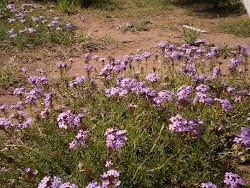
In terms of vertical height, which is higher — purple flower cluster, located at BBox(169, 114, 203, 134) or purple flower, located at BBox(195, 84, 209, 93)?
purple flower, located at BBox(195, 84, 209, 93)

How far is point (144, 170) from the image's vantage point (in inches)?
89.6

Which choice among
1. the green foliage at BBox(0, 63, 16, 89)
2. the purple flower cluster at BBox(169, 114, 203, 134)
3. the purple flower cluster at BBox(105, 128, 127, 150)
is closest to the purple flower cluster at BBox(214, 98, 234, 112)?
the purple flower cluster at BBox(169, 114, 203, 134)

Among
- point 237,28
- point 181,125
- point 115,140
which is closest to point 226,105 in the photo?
point 181,125

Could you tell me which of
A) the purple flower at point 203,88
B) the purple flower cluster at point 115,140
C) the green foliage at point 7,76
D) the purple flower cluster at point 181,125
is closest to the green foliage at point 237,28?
the purple flower at point 203,88

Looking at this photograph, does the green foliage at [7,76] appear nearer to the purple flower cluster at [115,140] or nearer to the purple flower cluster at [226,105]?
the purple flower cluster at [115,140]

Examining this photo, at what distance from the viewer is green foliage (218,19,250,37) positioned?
7.09 meters

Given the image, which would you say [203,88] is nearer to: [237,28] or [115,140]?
[115,140]

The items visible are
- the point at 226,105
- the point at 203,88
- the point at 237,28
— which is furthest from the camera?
the point at 237,28

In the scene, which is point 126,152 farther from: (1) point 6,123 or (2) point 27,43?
(2) point 27,43

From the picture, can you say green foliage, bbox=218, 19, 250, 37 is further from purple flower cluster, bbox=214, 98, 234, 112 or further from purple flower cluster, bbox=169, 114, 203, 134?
purple flower cluster, bbox=169, 114, 203, 134

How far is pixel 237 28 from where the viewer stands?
7.41 metres

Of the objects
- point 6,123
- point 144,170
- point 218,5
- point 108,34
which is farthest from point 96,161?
point 218,5

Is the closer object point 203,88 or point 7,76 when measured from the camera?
point 203,88

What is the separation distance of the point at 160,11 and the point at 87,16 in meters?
3.32
